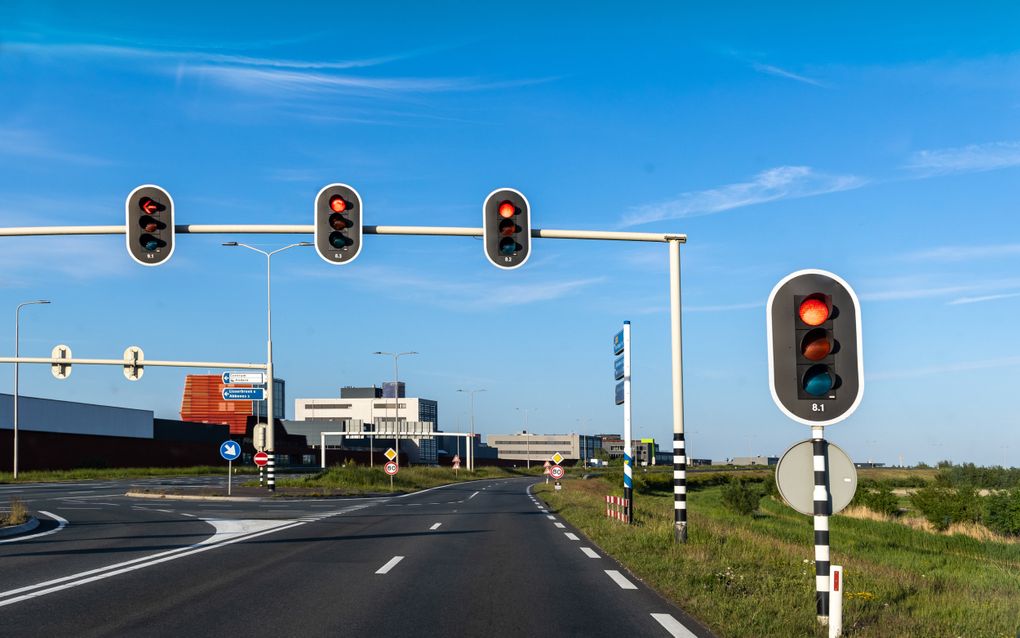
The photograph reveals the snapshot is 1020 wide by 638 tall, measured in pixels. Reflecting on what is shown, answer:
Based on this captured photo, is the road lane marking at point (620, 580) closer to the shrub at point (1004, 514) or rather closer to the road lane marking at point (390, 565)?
the road lane marking at point (390, 565)

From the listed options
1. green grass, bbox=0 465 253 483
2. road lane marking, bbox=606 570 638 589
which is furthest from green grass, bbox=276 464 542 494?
road lane marking, bbox=606 570 638 589

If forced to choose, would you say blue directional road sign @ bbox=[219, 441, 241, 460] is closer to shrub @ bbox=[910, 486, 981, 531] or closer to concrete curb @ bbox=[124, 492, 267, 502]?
concrete curb @ bbox=[124, 492, 267, 502]

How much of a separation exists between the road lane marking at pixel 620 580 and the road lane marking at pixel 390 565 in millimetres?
2999

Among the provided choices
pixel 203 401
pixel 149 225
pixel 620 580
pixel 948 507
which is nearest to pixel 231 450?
pixel 149 225

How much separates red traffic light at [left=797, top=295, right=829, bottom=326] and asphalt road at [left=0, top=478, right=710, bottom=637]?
112 inches

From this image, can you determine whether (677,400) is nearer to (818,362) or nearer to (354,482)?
(818,362)

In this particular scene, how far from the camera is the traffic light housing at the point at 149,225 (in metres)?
14.1

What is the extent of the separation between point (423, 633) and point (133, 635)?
2.41 metres

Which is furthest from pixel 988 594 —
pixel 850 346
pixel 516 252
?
pixel 516 252

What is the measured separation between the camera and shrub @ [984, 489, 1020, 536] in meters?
41.9

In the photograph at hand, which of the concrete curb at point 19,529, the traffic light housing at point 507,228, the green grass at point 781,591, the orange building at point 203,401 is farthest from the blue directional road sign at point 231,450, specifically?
the orange building at point 203,401

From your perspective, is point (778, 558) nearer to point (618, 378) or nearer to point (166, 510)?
point (618, 378)

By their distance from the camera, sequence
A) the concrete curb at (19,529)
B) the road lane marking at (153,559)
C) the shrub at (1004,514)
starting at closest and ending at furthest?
the road lane marking at (153,559)
the concrete curb at (19,529)
the shrub at (1004,514)

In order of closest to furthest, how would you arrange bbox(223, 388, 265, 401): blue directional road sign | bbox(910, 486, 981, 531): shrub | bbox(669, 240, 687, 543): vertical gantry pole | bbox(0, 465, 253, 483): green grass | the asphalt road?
the asphalt road → bbox(669, 240, 687, 543): vertical gantry pole → bbox(223, 388, 265, 401): blue directional road sign → bbox(910, 486, 981, 531): shrub → bbox(0, 465, 253, 483): green grass
